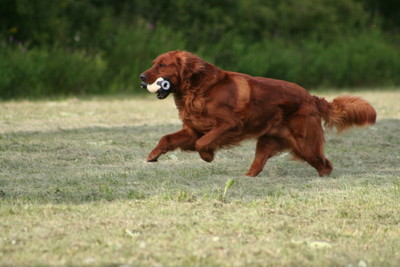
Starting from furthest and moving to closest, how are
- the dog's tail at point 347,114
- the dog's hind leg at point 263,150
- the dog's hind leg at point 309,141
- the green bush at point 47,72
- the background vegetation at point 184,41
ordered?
the background vegetation at point 184,41 < the green bush at point 47,72 < the dog's tail at point 347,114 < the dog's hind leg at point 263,150 < the dog's hind leg at point 309,141

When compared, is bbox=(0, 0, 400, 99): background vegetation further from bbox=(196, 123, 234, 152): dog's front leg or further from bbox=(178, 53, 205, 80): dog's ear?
bbox=(196, 123, 234, 152): dog's front leg

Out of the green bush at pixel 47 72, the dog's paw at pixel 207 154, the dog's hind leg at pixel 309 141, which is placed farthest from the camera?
the green bush at pixel 47 72

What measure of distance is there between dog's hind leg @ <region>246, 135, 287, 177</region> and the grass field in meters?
0.10

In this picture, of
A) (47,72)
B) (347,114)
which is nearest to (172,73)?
(347,114)

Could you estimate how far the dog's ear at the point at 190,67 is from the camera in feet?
23.4

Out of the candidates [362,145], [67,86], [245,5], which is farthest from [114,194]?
[245,5]

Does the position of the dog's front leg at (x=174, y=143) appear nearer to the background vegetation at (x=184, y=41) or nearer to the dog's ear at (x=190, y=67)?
the dog's ear at (x=190, y=67)

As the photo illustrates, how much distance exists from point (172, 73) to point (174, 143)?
0.65 meters

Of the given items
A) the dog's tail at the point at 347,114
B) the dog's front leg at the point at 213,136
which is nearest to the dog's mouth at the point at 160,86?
the dog's front leg at the point at 213,136

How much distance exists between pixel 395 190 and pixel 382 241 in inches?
73.0

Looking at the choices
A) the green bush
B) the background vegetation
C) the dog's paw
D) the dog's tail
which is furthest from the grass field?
the background vegetation

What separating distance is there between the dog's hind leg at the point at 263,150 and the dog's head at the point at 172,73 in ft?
3.33

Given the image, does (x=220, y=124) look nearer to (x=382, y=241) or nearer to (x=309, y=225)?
(x=309, y=225)

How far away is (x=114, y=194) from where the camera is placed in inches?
245
